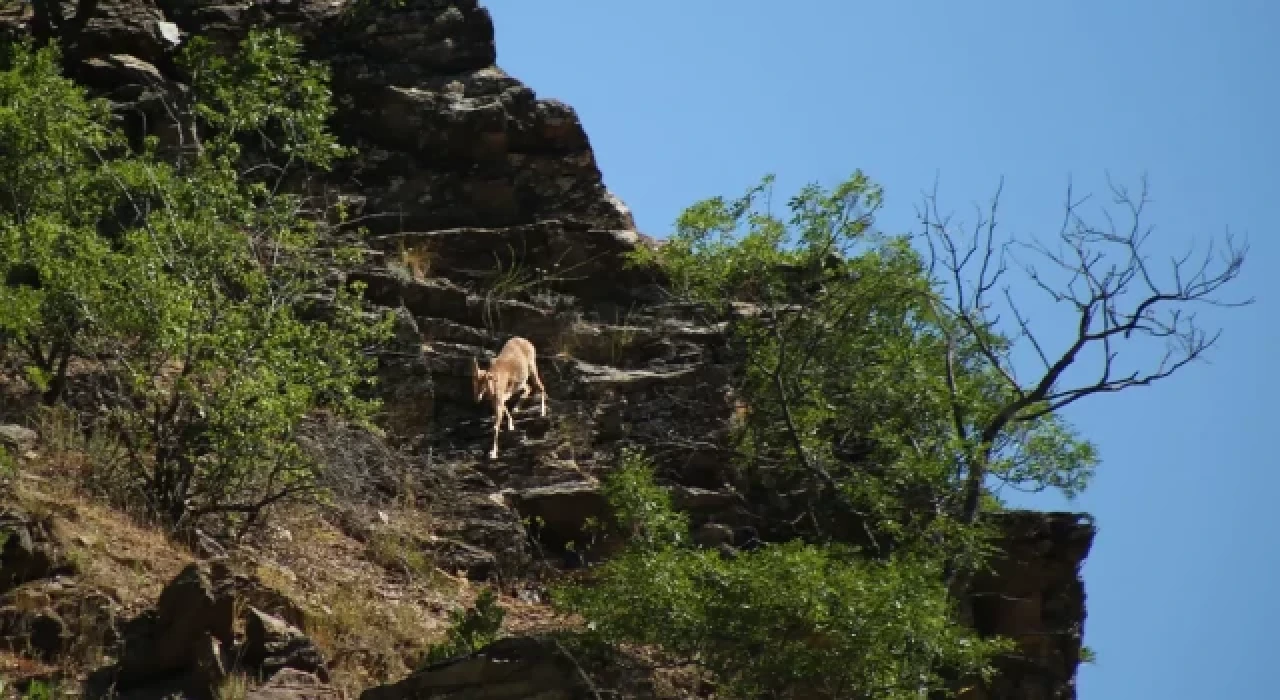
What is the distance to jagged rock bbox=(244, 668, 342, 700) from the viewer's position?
1585 centimetres

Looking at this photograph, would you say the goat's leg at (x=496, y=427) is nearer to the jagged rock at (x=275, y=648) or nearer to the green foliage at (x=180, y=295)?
the green foliage at (x=180, y=295)

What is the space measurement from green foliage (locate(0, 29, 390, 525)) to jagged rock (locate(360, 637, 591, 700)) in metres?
4.00

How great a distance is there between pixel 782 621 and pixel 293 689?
3992mm

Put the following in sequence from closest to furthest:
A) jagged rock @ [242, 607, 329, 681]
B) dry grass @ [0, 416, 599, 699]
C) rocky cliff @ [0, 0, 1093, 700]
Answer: jagged rock @ [242, 607, 329, 681] < dry grass @ [0, 416, 599, 699] < rocky cliff @ [0, 0, 1093, 700]

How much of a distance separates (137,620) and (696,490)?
23.8 feet

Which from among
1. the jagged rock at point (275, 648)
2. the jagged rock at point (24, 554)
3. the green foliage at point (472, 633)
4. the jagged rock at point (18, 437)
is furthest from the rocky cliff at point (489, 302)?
the jagged rock at point (275, 648)

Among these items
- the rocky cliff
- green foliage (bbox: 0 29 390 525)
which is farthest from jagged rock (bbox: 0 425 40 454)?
the rocky cliff

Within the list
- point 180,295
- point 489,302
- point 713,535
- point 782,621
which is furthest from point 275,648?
point 489,302

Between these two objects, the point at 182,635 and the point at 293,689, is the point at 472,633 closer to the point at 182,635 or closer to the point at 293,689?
the point at 293,689

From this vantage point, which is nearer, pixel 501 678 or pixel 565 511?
pixel 501 678

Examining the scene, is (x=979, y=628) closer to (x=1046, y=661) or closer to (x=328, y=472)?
(x=1046, y=661)

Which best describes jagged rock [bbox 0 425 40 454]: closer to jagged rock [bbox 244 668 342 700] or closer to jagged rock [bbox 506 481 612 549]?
jagged rock [bbox 244 668 342 700]

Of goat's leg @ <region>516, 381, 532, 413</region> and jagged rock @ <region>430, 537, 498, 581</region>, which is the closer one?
jagged rock @ <region>430, 537, 498, 581</region>

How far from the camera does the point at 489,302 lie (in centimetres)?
2450
